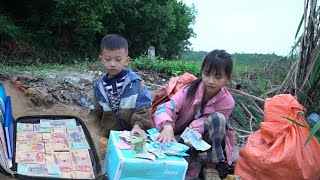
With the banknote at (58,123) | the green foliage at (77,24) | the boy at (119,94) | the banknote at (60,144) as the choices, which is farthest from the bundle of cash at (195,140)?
the green foliage at (77,24)

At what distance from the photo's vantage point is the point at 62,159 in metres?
2.22

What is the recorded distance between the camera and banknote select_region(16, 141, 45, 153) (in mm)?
2245

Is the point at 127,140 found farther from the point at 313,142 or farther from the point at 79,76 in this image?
the point at 79,76

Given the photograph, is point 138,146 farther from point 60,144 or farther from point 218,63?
point 218,63

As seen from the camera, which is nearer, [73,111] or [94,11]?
[73,111]

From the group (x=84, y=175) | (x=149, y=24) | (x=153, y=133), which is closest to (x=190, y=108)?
(x=153, y=133)

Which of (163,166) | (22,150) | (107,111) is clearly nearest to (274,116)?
(163,166)

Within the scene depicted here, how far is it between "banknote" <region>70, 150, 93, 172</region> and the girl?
1.46 ft

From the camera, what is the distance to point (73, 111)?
315cm

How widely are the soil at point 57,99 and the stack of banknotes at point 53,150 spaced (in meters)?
0.16

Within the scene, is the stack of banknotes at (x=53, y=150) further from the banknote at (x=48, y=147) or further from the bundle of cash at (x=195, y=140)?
the bundle of cash at (x=195, y=140)

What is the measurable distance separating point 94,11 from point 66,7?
2.66ft

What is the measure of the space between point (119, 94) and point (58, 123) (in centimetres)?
49

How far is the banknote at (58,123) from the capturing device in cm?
265
